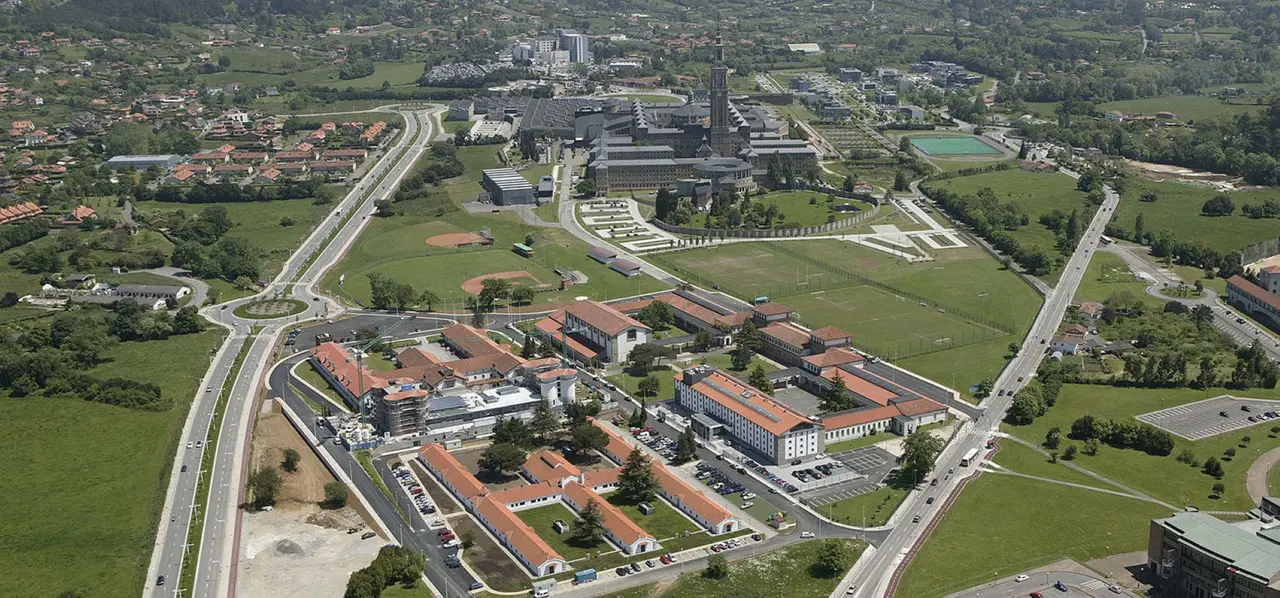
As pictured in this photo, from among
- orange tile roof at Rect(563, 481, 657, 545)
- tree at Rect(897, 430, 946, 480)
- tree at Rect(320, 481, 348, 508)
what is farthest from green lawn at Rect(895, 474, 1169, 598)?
tree at Rect(320, 481, 348, 508)

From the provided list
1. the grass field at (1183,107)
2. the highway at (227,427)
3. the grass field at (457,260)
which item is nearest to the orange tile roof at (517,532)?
the highway at (227,427)

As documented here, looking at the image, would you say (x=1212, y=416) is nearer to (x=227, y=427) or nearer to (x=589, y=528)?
(x=589, y=528)

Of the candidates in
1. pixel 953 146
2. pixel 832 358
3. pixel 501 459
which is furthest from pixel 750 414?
pixel 953 146

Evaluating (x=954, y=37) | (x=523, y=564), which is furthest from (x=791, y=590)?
(x=954, y=37)

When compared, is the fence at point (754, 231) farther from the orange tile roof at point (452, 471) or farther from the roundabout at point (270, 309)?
the orange tile roof at point (452, 471)

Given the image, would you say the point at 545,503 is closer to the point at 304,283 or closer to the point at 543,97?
the point at 304,283

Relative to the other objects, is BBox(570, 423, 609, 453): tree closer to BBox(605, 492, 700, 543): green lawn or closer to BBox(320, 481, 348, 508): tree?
BBox(605, 492, 700, 543): green lawn

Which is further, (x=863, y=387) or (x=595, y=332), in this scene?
(x=595, y=332)
